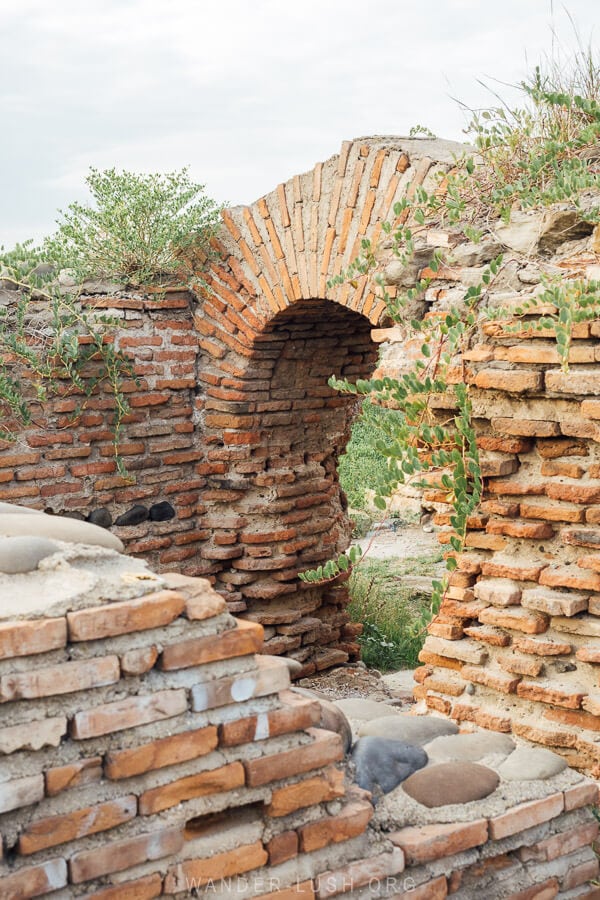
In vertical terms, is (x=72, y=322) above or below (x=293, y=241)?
below

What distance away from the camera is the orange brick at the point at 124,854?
1.66 metres

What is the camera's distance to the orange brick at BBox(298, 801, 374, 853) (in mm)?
1920

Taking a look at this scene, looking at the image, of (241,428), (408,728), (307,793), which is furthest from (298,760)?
(241,428)

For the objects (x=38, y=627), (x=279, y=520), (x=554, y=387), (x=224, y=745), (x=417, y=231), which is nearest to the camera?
(x=38, y=627)

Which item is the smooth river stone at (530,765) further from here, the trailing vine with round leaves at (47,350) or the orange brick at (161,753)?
the trailing vine with round leaves at (47,350)

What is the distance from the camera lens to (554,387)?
9.85 feet

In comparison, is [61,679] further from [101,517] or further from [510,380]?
[101,517]

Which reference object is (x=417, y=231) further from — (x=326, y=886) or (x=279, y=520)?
(x=326, y=886)

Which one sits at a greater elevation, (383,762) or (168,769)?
(168,769)

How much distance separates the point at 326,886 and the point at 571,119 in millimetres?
3142

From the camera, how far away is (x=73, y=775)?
168 cm

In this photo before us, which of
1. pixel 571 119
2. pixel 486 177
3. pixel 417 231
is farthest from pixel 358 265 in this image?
pixel 571 119

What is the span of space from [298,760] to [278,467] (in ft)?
12.7

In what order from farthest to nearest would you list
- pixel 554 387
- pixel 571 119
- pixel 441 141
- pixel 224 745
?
pixel 441 141, pixel 571 119, pixel 554 387, pixel 224 745
